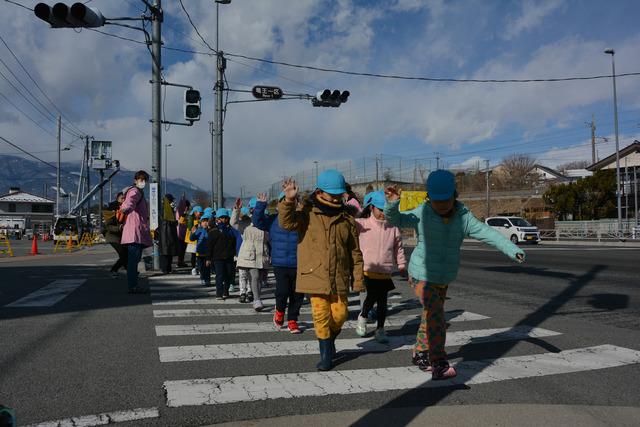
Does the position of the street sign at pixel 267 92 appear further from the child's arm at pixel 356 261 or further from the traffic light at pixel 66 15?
the child's arm at pixel 356 261

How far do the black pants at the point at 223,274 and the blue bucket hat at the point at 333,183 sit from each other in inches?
181

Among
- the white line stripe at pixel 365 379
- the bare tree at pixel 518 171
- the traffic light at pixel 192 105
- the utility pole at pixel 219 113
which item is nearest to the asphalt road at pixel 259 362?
the white line stripe at pixel 365 379

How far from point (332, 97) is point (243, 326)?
1235 centimetres

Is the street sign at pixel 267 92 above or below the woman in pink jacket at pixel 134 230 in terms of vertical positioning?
above

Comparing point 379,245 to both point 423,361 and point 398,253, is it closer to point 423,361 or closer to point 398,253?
point 398,253

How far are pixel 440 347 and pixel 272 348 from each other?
189cm

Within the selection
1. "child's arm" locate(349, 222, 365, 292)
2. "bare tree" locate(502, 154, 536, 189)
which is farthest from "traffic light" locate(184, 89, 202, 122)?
"bare tree" locate(502, 154, 536, 189)

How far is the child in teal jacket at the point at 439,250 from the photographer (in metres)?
4.25

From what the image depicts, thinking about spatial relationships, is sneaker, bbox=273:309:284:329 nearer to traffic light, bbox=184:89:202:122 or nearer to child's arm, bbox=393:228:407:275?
child's arm, bbox=393:228:407:275

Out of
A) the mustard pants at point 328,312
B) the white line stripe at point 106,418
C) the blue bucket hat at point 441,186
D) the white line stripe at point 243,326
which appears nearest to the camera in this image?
the white line stripe at point 106,418

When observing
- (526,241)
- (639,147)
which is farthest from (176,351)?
(639,147)

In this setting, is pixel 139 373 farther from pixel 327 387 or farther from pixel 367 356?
pixel 367 356

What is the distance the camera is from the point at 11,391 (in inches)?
150

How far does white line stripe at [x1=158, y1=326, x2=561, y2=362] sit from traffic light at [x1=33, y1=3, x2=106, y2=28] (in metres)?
7.40
